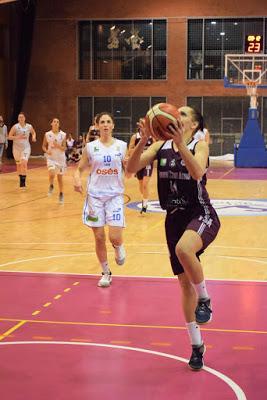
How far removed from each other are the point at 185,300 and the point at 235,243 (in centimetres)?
545

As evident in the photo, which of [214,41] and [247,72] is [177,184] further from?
[214,41]

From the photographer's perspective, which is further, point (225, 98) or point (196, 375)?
point (225, 98)

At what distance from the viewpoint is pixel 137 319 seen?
19.5ft

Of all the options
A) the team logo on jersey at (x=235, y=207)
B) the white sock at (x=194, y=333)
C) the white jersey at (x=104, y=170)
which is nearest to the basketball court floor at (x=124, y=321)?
the white sock at (x=194, y=333)

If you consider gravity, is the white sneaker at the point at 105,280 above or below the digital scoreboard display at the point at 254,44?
below

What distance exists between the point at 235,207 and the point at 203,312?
997 cm

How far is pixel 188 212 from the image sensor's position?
4656mm

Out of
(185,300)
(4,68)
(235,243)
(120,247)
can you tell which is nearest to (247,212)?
(235,243)

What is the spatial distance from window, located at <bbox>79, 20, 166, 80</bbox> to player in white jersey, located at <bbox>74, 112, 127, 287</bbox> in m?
26.7

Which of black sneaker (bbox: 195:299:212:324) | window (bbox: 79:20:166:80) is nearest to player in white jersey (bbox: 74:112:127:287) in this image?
black sneaker (bbox: 195:299:212:324)

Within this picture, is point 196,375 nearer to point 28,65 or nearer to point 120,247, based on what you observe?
point 120,247

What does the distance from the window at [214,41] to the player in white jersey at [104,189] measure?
26.3m

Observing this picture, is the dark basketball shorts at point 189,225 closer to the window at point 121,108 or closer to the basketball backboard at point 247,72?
the basketball backboard at point 247,72

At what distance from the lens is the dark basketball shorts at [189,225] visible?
4594mm
